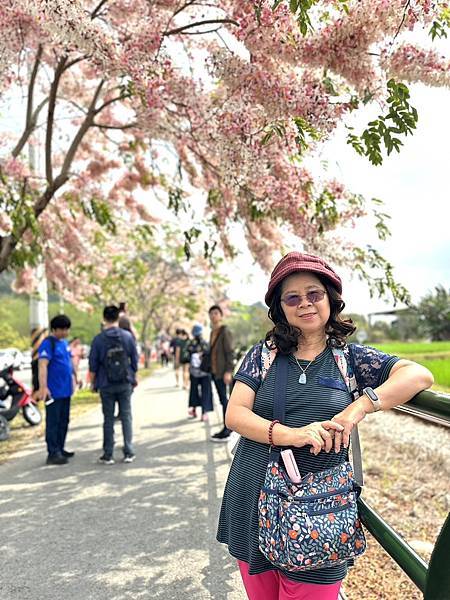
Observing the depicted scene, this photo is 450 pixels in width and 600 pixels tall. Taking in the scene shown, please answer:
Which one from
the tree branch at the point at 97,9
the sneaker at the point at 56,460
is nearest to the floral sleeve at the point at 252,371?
the tree branch at the point at 97,9

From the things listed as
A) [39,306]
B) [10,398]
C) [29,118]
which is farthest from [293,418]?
[39,306]

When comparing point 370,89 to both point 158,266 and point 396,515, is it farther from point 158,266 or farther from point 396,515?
point 158,266

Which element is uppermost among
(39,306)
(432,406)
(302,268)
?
(39,306)

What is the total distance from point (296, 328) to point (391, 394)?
0.45 m

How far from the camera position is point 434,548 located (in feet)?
5.23

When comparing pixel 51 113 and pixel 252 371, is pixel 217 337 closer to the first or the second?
pixel 51 113

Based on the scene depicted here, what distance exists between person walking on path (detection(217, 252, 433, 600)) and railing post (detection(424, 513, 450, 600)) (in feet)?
1.36

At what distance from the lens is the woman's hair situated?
2.24 m

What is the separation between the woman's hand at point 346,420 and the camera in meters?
1.98

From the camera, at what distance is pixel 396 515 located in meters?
6.01

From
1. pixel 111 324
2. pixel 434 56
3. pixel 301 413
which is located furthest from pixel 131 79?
pixel 301 413

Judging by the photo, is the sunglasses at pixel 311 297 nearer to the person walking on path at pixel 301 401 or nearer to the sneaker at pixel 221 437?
the person walking on path at pixel 301 401

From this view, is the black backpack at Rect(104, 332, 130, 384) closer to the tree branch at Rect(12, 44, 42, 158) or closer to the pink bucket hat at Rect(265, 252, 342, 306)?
the tree branch at Rect(12, 44, 42, 158)

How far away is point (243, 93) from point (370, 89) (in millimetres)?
1116
